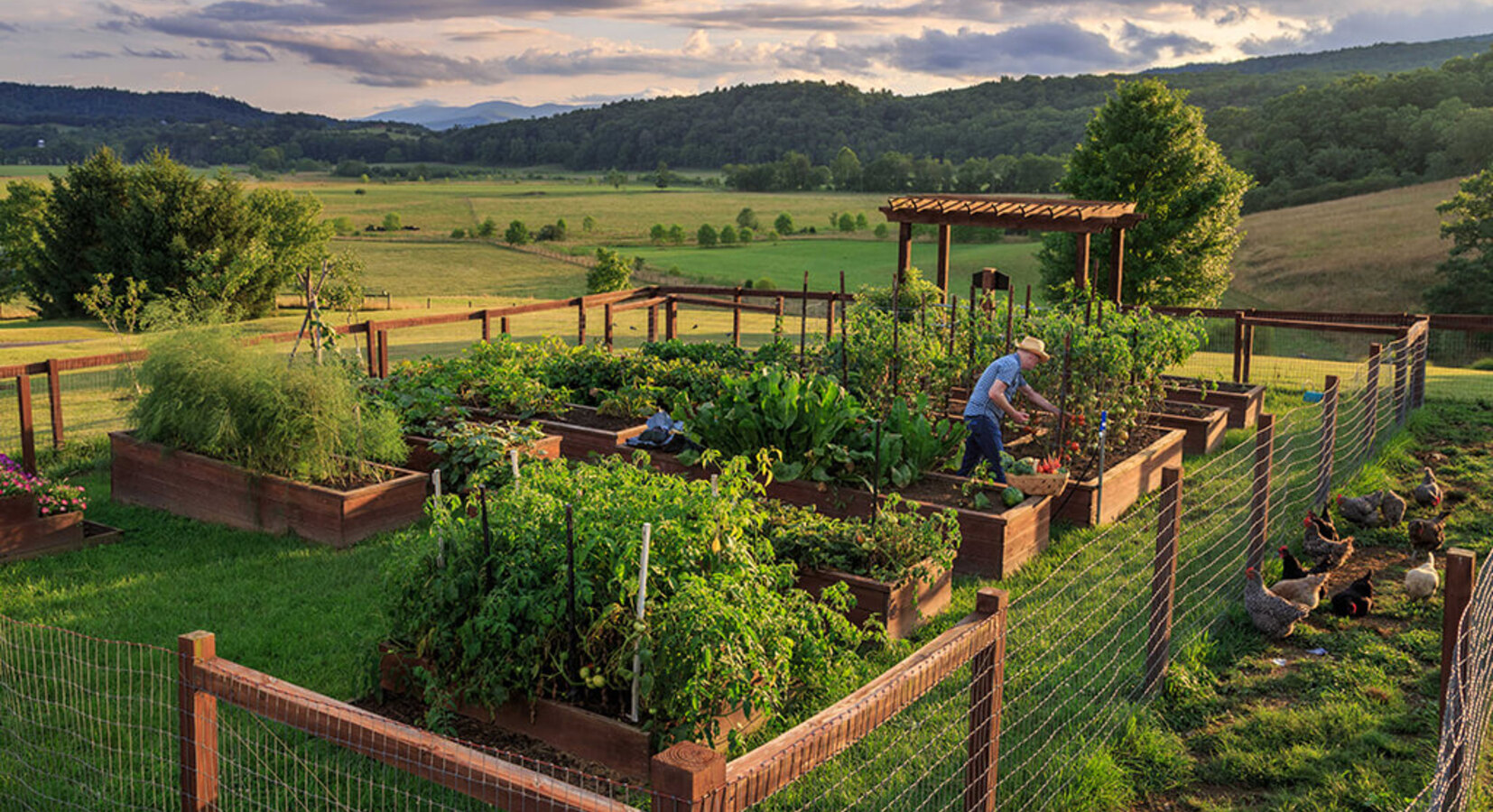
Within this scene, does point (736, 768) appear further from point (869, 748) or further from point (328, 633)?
point (328, 633)

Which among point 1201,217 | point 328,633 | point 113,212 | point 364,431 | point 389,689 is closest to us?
point 389,689

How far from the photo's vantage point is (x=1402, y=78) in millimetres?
70688

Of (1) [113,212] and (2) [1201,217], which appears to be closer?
(2) [1201,217]

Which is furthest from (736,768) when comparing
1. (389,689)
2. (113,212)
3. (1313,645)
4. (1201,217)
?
(113,212)

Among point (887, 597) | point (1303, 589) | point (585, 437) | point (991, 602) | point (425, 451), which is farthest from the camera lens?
point (585, 437)

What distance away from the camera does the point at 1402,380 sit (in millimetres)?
12102

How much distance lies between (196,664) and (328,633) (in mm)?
3127

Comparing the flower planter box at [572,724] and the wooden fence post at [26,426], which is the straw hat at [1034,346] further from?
the wooden fence post at [26,426]

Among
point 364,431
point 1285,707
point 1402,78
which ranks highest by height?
point 1402,78

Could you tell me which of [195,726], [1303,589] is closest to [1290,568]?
[1303,589]

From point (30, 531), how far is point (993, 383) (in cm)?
707

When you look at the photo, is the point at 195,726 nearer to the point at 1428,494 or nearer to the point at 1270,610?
the point at 1270,610

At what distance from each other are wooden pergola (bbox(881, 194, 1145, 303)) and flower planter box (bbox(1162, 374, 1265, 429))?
4.13 feet

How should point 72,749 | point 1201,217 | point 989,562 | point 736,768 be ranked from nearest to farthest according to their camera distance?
point 736,768
point 72,749
point 989,562
point 1201,217
